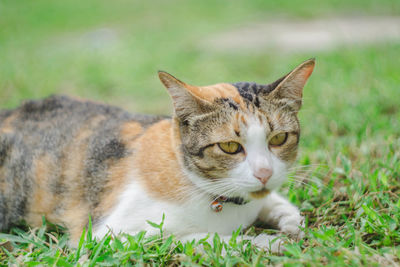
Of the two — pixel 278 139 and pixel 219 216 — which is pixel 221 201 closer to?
pixel 219 216

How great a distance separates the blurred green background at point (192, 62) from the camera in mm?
4102

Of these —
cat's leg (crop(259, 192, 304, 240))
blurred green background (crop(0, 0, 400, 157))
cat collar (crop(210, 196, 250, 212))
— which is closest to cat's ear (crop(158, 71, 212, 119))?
cat collar (crop(210, 196, 250, 212))

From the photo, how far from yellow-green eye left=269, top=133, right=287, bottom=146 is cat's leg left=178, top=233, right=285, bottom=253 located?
54 cm

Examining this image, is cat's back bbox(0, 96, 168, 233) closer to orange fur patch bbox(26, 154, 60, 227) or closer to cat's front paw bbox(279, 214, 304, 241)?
orange fur patch bbox(26, 154, 60, 227)

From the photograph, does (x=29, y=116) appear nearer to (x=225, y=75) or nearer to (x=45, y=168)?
(x=45, y=168)

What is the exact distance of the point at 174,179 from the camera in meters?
2.39

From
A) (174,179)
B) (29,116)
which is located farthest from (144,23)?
(174,179)

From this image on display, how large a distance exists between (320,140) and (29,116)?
2.64 metres

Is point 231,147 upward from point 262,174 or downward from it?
upward

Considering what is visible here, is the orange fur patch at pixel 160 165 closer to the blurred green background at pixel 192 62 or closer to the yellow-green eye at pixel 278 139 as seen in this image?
the yellow-green eye at pixel 278 139

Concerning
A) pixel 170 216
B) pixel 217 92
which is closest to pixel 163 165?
pixel 170 216

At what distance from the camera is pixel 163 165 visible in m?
2.47

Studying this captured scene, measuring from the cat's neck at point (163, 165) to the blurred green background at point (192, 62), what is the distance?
159cm

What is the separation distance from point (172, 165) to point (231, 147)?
0.46m
